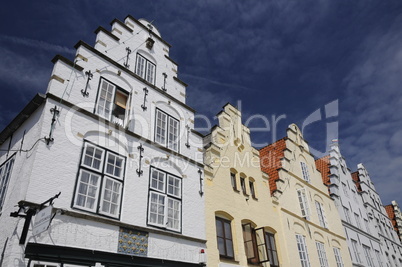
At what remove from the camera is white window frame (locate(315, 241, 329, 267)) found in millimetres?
16300

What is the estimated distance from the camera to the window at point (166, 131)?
11.7m


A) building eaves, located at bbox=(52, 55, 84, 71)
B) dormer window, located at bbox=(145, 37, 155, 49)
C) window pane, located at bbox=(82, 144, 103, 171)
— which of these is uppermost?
dormer window, located at bbox=(145, 37, 155, 49)

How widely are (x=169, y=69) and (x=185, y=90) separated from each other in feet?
3.95

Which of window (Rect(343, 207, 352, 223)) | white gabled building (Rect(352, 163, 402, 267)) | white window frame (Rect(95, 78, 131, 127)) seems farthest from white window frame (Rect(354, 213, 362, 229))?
white window frame (Rect(95, 78, 131, 127))

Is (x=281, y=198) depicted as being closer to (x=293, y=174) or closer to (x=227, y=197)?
(x=293, y=174)

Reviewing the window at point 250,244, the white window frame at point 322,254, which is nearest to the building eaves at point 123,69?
the window at point 250,244

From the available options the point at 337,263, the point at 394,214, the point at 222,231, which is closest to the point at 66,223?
the point at 222,231

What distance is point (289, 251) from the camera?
46.9 ft

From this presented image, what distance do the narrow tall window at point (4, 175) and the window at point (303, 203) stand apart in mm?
14005

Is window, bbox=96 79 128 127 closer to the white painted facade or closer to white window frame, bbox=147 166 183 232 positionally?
white window frame, bbox=147 166 183 232

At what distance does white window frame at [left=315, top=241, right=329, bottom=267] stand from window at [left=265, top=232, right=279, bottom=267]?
3.83 m

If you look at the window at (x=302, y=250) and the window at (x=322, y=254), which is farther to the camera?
the window at (x=322, y=254)

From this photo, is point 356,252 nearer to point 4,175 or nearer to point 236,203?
point 236,203

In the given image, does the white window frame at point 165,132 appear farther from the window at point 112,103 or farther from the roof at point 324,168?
the roof at point 324,168
